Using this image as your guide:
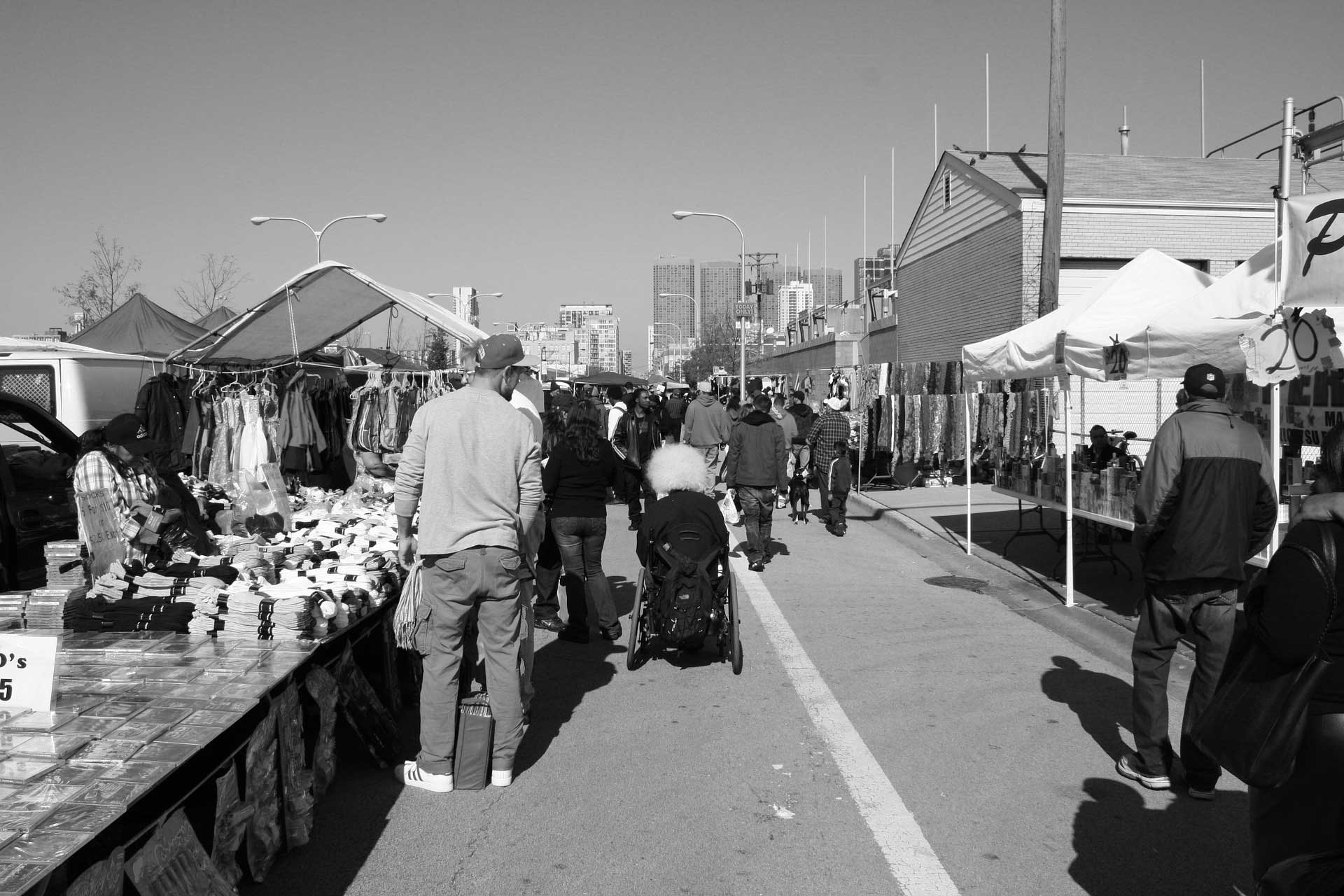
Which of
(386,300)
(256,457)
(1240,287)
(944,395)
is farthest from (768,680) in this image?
(944,395)

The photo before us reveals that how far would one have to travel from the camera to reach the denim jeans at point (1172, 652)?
4820mm

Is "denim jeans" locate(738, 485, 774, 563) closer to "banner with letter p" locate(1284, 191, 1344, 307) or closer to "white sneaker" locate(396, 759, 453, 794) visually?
"banner with letter p" locate(1284, 191, 1344, 307)

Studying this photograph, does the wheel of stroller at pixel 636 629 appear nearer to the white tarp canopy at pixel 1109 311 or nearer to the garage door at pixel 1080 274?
the white tarp canopy at pixel 1109 311

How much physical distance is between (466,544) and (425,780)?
3.84 feet

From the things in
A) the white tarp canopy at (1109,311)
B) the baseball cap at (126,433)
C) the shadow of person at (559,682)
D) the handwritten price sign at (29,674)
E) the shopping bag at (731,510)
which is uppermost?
the white tarp canopy at (1109,311)

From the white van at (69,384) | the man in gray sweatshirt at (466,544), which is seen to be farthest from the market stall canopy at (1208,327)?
the white van at (69,384)

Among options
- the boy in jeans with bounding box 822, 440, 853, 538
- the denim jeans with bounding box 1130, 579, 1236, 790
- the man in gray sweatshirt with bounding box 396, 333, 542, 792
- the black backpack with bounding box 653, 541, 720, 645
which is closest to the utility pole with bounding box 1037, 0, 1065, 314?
the boy in jeans with bounding box 822, 440, 853, 538

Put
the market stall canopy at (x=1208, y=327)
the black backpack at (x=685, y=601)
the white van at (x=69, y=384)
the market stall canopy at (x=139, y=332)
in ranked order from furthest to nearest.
→ the market stall canopy at (x=139, y=332), the white van at (x=69, y=384), the black backpack at (x=685, y=601), the market stall canopy at (x=1208, y=327)

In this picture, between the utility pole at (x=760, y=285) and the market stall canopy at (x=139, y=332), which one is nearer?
the market stall canopy at (x=139, y=332)

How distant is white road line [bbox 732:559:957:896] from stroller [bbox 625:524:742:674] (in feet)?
1.83

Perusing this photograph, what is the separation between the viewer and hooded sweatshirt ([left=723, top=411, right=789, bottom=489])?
1107 centimetres

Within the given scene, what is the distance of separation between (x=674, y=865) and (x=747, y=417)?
7.51m

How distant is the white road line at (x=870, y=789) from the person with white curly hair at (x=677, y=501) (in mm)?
1127

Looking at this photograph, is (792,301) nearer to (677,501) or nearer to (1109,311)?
(1109,311)
